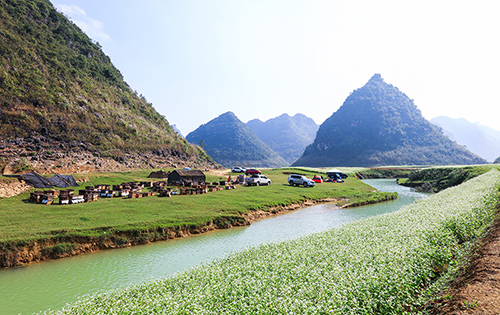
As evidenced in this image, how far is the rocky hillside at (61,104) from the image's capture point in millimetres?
62969

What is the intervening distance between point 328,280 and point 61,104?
90.3 metres

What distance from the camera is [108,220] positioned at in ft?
74.3

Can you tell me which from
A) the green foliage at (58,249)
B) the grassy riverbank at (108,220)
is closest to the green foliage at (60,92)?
the grassy riverbank at (108,220)

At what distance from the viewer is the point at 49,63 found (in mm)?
85062

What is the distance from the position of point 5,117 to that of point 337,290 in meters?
83.7

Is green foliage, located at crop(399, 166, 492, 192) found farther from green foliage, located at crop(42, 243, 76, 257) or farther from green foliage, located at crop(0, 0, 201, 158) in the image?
green foliage, located at crop(0, 0, 201, 158)

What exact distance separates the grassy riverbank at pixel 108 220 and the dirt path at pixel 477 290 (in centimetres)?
2054

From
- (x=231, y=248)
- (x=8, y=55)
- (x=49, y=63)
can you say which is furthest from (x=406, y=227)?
(x=49, y=63)

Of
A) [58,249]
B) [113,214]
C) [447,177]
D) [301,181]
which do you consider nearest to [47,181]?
[113,214]

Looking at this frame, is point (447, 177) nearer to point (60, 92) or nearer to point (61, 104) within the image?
point (61, 104)

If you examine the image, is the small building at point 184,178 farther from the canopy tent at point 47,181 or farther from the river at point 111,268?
the river at point 111,268

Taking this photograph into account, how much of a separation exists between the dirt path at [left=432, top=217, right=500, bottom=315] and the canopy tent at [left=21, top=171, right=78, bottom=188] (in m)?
41.7

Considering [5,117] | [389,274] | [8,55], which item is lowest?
[389,274]

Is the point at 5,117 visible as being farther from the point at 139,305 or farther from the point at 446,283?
the point at 446,283
